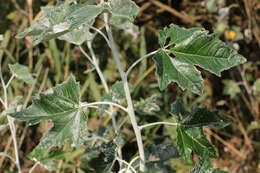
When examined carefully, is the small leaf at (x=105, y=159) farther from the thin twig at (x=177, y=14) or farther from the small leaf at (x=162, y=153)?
the thin twig at (x=177, y=14)

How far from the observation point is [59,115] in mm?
625

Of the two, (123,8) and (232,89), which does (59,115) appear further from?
(232,89)

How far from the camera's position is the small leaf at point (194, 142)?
655 mm

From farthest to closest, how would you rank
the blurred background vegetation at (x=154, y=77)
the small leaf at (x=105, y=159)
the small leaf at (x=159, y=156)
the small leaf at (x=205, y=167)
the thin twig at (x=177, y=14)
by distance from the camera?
1. the thin twig at (x=177, y=14)
2. the blurred background vegetation at (x=154, y=77)
3. the small leaf at (x=159, y=156)
4. the small leaf at (x=105, y=159)
5. the small leaf at (x=205, y=167)

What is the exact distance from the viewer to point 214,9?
1892 mm

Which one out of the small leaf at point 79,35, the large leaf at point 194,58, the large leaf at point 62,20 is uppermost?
the large leaf at point 62,20

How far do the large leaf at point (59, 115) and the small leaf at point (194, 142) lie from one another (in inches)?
8.6

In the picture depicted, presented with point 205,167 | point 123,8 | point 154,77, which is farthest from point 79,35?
point 154,77

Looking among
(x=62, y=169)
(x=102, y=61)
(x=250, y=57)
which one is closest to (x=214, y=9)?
(x=250, y=57)

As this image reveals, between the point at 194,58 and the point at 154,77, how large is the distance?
146 centimetres

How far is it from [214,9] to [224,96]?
624 mm

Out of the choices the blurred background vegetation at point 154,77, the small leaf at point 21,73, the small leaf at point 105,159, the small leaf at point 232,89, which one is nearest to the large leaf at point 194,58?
the small leaf at point 105,159

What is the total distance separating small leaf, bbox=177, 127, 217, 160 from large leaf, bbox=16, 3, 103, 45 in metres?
0.33

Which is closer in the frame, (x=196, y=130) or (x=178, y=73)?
(x=178, y=73)
